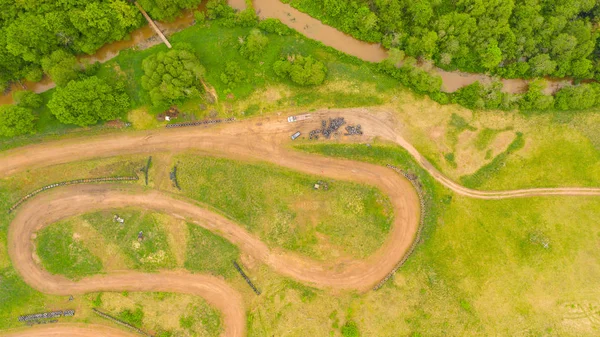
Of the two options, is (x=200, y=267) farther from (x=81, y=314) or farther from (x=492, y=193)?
(x=492, y=193)

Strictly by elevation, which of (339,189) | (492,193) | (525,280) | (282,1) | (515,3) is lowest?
(525,280)

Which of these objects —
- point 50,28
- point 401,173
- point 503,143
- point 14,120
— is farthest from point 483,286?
point 50,28

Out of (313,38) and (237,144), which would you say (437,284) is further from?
(313,38)

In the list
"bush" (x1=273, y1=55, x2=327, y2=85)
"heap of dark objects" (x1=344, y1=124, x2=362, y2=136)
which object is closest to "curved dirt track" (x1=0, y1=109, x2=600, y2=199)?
"heap of dark objects" (x1=344, y1=124, x2=362, y2=136)

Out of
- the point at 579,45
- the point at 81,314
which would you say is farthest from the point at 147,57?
the point at 579,45

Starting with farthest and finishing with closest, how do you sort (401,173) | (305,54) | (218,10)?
(305,54), (218,10), (401,173)

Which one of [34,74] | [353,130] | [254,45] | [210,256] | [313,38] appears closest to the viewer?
[34,74]

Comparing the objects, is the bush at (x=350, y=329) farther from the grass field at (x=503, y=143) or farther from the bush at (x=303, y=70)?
the bush at (x=303, y=70)
